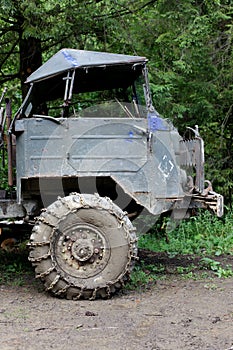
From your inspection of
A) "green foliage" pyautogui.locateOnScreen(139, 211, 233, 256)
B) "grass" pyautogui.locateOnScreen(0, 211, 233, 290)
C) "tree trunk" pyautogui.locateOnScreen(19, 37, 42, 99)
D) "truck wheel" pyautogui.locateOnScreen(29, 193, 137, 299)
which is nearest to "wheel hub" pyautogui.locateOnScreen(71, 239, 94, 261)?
"truck wheel" pyautogui.locateOnScreen(29, 193, 137, 299)

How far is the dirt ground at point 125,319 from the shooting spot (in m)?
4.45

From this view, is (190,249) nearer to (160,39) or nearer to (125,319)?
(160,39)

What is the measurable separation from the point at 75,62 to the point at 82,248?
6.65 feet

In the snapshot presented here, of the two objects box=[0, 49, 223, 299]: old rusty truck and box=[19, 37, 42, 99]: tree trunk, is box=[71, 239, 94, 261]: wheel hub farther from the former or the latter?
box=[19, 37, 42, 99]: tree trunk

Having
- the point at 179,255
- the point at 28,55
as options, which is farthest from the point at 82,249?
the point at 28,55

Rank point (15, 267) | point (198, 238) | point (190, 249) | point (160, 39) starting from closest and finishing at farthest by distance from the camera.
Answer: point (15, 267) < point (190, 249) < point (160, 39) < point (198, 238)

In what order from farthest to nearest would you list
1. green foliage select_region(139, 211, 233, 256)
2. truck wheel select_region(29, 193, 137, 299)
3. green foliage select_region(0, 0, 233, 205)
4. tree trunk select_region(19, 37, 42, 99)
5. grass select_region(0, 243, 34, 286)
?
tree trunk select_region(19, 37, 42, 99) → green foliage select_region(139, 211, 233, 256) → green foliage select_region(0, 0, 233, 205) → grass select_region(0, 243, 34, 286) → truck wheel select_region(29, 193, 137, 299)

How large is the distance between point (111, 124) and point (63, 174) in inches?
30.1

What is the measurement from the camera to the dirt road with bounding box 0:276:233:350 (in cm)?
445

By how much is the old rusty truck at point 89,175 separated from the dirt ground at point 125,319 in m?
0.32

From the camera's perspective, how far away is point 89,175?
6156 millimetres

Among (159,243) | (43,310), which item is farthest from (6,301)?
(159,243)

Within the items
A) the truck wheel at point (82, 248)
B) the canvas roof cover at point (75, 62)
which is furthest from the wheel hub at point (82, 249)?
the canvas roof cover at point (75, 62)

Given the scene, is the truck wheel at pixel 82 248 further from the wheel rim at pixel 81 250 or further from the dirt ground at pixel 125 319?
the dirt ground at pixel 125 319
